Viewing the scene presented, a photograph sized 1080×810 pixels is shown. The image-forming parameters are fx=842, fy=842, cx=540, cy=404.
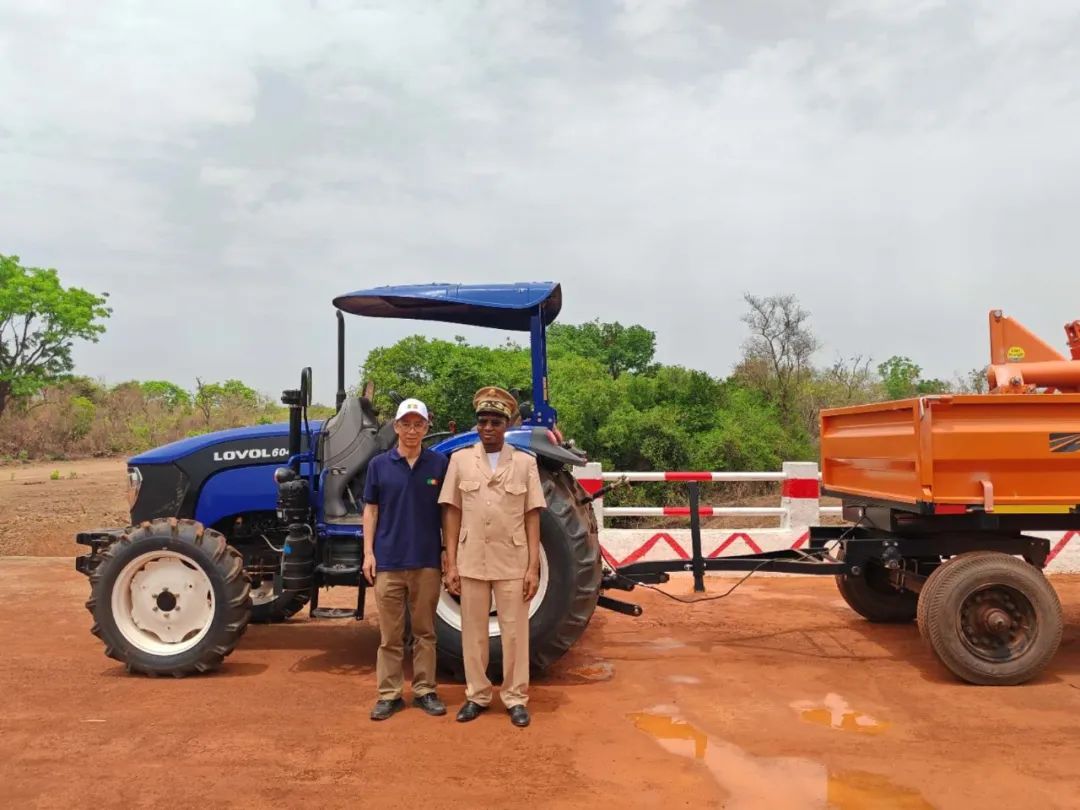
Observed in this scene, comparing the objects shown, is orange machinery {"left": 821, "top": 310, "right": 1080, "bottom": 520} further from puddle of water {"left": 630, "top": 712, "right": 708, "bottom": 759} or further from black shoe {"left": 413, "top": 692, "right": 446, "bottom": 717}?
black shoe {"left": 413, "top": 692, "right": 446, "bottom": 717}

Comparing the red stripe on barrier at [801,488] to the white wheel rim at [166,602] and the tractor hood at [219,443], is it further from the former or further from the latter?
the white wheel rim at [166,602]

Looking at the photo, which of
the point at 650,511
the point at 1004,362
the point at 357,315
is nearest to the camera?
the point at 357,315

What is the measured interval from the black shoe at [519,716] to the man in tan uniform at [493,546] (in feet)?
0.06

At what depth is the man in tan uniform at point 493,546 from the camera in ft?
14.0

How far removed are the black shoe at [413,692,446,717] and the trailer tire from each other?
52.1 inches

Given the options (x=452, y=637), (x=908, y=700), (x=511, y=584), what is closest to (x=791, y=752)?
(x=908, y=700)

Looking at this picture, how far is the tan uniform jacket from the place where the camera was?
14.0ft

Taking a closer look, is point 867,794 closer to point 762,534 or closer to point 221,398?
point 762,534

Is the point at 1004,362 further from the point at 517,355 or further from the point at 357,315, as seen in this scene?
the point at 517,355

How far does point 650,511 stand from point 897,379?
21.3 meters

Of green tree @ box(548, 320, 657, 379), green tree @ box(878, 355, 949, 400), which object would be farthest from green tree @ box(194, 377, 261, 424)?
green tree @ box(878, 355, 949, 400)

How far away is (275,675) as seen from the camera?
5.04 meters

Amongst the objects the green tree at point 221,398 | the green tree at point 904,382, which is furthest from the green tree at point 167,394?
the green tree at point 904,382


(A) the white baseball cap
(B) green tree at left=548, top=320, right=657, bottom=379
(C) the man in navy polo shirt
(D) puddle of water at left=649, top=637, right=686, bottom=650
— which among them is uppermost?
(B) green tree at left=548, top=320, right=657, bottom=379
